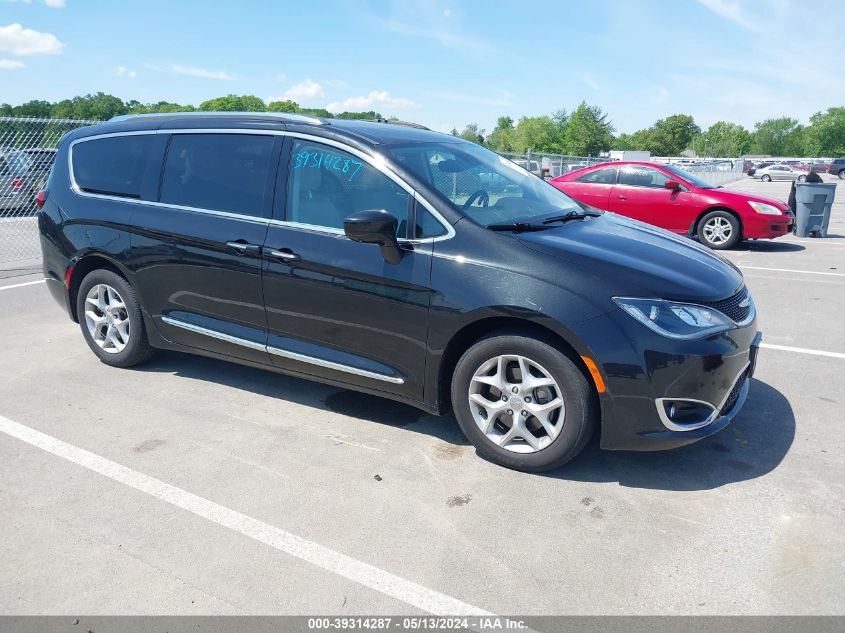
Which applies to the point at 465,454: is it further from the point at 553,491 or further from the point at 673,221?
the point at 673,221

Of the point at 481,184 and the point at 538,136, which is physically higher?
the point at 538,136

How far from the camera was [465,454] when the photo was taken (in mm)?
3867

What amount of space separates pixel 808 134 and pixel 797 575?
160m

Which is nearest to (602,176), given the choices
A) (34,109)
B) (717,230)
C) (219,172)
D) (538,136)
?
(717,230)

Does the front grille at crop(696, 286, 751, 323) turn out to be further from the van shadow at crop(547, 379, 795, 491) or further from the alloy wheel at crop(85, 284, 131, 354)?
the alloy wheel at crop(85, 284, 131, 354)

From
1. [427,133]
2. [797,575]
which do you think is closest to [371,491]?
[797,575]

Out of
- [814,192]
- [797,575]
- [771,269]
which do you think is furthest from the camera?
[814,192]

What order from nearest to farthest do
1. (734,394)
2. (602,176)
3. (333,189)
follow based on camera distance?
(734,394), (333,189), (602,176)

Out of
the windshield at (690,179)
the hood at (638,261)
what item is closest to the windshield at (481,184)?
the hood at (638,261)

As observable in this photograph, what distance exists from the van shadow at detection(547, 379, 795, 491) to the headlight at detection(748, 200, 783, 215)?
8016 millimetres

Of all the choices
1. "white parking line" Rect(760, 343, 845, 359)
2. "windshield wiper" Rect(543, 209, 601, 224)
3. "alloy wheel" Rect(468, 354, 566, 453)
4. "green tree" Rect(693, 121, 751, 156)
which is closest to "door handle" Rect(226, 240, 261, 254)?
"alloy wheel" Rect(468, 354, 566, 453)

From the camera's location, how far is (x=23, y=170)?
13039mm

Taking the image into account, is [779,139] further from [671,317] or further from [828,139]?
[671,317]

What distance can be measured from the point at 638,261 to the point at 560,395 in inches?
32.1
